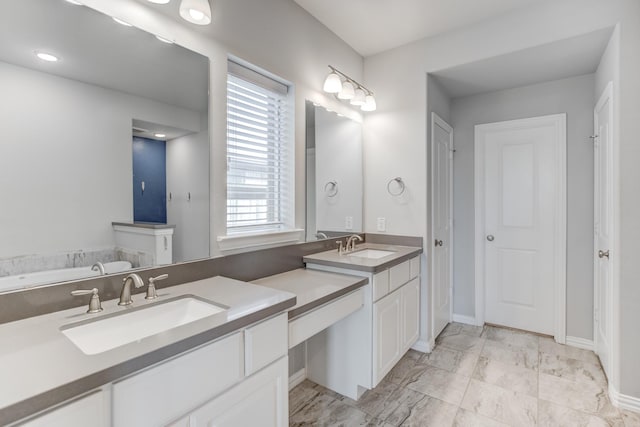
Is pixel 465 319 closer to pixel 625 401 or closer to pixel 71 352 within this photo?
pixel 625 401

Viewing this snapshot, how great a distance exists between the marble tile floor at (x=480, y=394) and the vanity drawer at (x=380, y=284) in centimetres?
70

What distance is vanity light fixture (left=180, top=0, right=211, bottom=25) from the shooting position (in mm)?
1377

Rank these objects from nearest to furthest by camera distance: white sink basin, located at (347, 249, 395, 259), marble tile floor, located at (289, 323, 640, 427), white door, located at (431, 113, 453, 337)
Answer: marble tile floor, located at (289, 323, 640, 427) < white sink basin, located at (347, 249, 395, 259) < white door, located at (431, 113, 453, 337)

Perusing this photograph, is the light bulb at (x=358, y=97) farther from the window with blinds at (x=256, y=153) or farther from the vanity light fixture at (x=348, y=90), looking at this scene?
the window with blinds at (x=256, y=153)

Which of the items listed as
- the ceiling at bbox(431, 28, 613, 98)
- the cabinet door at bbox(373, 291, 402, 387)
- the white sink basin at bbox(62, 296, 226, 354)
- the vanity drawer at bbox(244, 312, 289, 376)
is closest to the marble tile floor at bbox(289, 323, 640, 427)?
the cabinet door at bbox(373, 291, 402, 387)

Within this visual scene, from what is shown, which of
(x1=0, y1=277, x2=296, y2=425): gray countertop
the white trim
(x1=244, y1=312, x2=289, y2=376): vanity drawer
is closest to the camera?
(x1=0, y1=277, x2=296, y2=425): gray countertop

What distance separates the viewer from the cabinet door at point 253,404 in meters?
0.99

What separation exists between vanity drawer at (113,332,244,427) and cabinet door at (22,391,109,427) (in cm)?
3

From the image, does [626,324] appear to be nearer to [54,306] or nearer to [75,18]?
[54,306]

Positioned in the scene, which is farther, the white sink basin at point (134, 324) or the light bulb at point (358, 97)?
the light bulb at point (358, 97)

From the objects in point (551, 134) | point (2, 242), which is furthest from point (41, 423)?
point (551, 134)

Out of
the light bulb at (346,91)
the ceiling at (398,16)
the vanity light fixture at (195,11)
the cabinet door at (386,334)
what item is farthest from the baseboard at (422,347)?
the vanity light fixture at (195,11)

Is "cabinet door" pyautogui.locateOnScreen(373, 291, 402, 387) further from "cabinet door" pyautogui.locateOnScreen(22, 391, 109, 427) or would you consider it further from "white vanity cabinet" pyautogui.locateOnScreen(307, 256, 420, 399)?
"cabinet door" pyautogui.locateOnScreen(22, 391, 109, 427)

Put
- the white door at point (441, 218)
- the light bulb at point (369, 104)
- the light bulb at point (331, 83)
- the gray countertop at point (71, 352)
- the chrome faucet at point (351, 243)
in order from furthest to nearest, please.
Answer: the white door at point (441, 218) < the light bulb at point (369, 104) < the chrome faucet at point (351, 243) < the light bulb at point (331, 83) < the gray countertop at point (71, 352)
